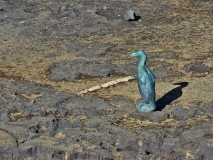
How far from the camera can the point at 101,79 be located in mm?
10750

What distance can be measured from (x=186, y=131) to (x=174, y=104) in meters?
0.90

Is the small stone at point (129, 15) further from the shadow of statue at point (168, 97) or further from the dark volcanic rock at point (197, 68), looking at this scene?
the shadow of statue at point (168, 97)

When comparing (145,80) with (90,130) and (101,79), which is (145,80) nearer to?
(90,130)

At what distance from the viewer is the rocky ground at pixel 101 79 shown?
8.54 m

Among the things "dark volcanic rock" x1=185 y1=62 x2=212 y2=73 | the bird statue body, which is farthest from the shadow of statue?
"dark volcanic rock" x1=185 y1=62 x2=212 y2=73

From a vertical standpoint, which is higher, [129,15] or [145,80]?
[145,80]

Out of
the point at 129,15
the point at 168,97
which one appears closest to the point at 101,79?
the point at 168,97

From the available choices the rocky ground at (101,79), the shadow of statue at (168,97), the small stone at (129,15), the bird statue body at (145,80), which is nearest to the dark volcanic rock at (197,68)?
the rocky ground at (101,79)

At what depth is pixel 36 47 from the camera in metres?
12.3

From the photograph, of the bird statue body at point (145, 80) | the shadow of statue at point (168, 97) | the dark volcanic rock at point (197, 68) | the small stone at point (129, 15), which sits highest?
the bird statue body at point (145, 80)

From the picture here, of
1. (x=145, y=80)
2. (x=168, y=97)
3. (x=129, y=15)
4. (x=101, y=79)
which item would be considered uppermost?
(x=145, y=80)

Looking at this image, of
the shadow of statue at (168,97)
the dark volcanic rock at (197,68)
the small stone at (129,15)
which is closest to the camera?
the shadow of statue at (168,97)

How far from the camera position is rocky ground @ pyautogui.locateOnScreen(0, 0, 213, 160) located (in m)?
8.54

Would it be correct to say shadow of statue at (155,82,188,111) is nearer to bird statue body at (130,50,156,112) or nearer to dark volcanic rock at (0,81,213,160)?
dark volcanic rock at (0,81,213,160)
